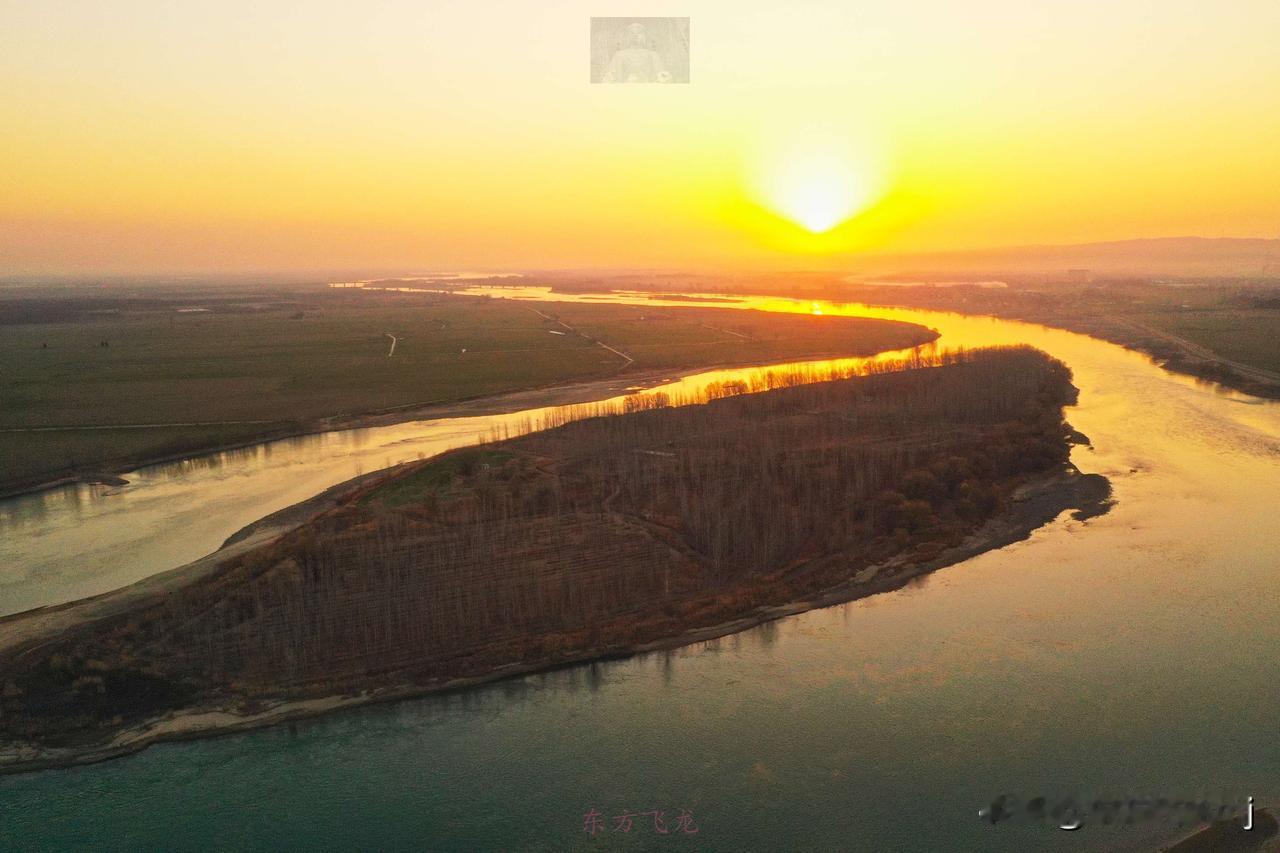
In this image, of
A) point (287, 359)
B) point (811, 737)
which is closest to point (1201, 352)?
A: point (811, 737)

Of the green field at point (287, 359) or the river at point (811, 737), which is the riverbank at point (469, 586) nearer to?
the river at point (811, 737)

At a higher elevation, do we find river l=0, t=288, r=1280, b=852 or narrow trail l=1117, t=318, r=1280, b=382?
narrow trail l=1117, t=318, r=1280, b=382

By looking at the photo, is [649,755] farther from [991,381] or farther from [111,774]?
[991,381]

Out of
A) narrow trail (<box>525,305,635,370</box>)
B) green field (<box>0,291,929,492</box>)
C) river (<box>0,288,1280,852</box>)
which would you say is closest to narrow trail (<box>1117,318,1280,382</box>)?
green field (<box>0,291,929,492</box>)

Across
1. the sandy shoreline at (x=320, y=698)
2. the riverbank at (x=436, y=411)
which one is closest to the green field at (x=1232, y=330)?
the riverbank at (x=436, y=411)

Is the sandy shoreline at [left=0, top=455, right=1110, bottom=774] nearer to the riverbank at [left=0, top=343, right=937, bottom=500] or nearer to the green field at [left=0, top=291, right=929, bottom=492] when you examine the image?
the riverbank at [left=0, top=343, right=937, bottom=500]

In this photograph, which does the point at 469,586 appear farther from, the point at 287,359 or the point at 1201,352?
A: the point at 1201,352
